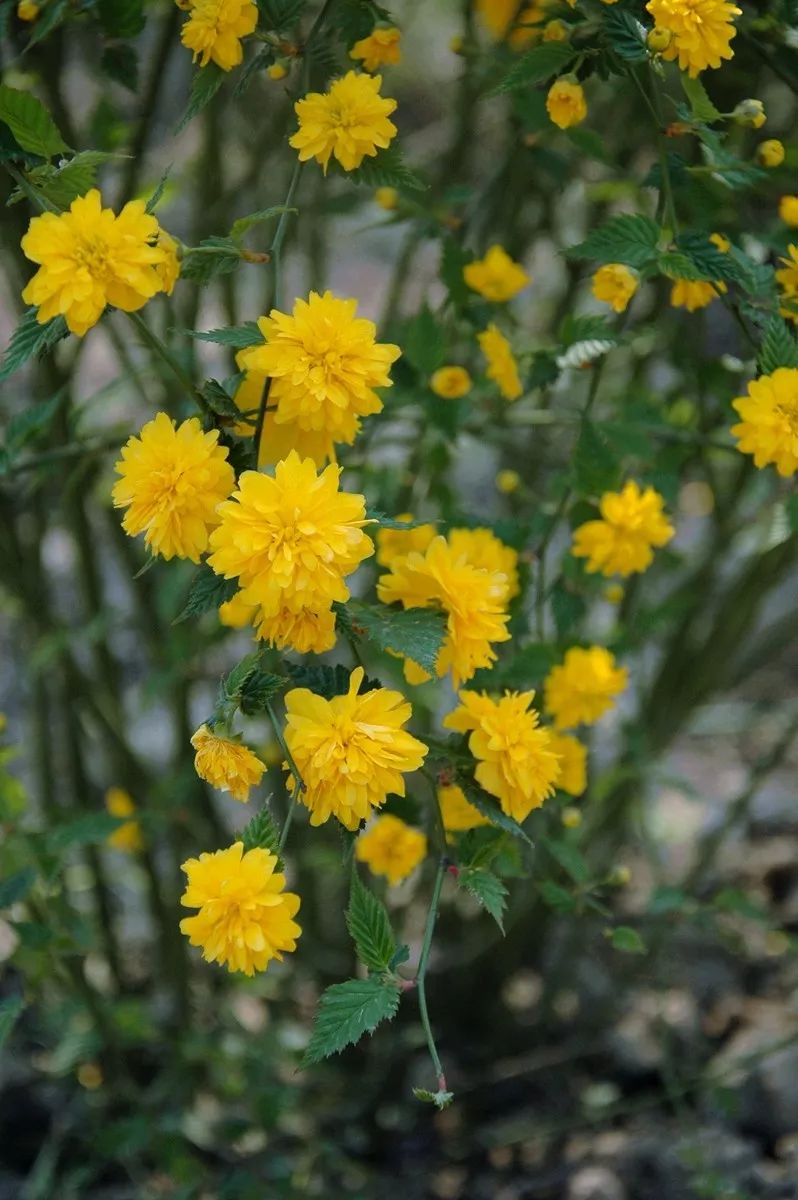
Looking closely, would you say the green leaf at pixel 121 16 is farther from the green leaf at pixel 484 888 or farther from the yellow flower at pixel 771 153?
the green leaf at pixel 484 888

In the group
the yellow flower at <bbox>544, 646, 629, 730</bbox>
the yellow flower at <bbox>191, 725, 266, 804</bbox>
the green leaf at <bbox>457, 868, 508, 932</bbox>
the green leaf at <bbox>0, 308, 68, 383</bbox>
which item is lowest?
the yellow flower at <bbox>544, 646, 629, 730</bbox>

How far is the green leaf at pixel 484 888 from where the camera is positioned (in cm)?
71

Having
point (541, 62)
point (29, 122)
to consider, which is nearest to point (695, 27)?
point (541, 62)

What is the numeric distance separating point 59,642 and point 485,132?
120cm

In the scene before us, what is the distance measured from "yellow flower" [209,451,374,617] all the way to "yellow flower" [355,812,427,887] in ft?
1.25

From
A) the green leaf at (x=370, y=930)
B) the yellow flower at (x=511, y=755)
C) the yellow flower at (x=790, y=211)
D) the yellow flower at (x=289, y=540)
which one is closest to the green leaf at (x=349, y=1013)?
the green leaf at (x=370, y=930)

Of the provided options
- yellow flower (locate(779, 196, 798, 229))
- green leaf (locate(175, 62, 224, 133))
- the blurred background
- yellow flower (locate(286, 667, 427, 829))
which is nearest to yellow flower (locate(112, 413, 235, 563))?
yellow flower (locate(286, 667, 427, 829))

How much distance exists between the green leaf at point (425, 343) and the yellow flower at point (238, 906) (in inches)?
20.8

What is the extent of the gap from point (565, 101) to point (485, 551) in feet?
1.14

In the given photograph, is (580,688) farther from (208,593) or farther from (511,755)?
(208,593)

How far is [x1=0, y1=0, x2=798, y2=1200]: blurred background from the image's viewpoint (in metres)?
1.18

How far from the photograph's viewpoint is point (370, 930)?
2.41 ft

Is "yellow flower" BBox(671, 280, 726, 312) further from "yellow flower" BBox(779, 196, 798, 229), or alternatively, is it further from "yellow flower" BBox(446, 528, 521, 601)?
"yellow flower" BBox(446, 528, 521, 601)

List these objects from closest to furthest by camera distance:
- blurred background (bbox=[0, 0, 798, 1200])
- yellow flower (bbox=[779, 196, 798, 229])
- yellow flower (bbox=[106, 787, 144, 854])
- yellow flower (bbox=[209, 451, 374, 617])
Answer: yellow flower (bbox=[209, 451, 374, 617]) < yellow flower (bbox=[779, 196, 798, 229]) < blurred background (bbox=[0, 0, 798, 1200]) < yellow flower (bbox=[106, 787, 144, 854])
